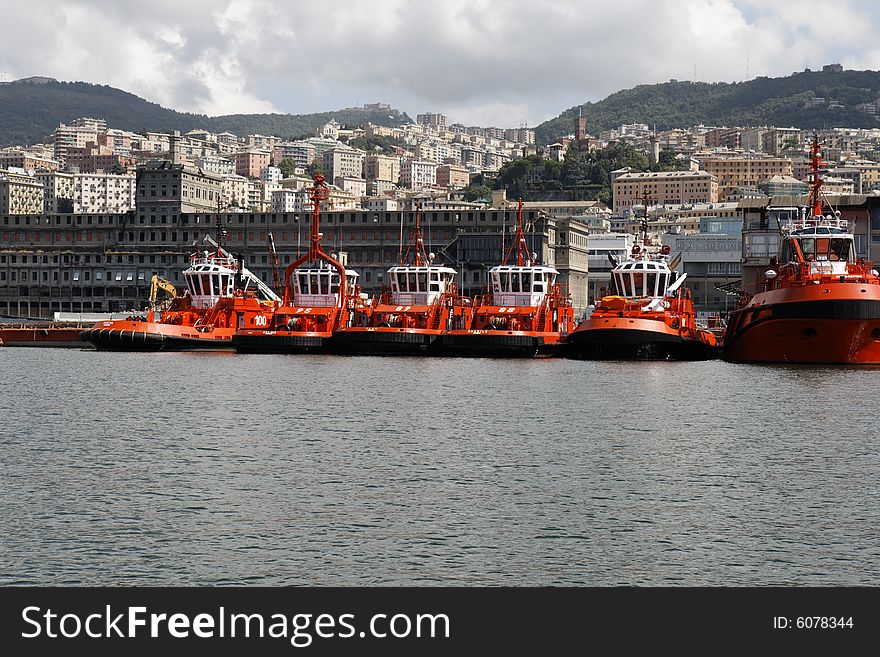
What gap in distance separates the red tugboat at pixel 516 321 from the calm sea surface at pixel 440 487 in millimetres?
31051

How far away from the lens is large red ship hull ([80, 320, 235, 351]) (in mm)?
90062

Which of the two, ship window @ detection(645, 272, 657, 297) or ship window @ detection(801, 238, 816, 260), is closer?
ship window @ detection(801, 238, 816, 260)

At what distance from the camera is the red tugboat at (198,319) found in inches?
3561

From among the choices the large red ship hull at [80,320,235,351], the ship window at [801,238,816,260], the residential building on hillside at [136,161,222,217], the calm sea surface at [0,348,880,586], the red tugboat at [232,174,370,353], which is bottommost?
the calm sea surface at [0,348,880,586]

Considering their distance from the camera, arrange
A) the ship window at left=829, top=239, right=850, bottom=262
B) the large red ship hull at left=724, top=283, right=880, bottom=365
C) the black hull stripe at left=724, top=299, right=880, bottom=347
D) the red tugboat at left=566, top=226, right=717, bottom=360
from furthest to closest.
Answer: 1. the red tugboat at left=566, top=226, right=717, bottom=360
2. the ship window at left=829, top=239, right=850, bottom=262
3. the large red ship hull at left=724, top=283, right=880, bottom=365
4. the black hull stripe at left=724, top=299, right=880, bottom=347

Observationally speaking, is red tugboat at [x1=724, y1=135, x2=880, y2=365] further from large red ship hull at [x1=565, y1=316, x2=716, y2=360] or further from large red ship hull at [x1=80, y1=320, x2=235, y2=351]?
large red ship hull at [x1=80, y1=320, x2=235, y2=351]

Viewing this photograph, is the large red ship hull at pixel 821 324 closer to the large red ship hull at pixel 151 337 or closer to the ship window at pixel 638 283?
the ship window at pixel 638 283

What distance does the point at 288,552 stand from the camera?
23719 mm

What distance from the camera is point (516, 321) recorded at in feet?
305

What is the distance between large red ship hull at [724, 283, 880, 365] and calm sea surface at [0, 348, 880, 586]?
1068 cm

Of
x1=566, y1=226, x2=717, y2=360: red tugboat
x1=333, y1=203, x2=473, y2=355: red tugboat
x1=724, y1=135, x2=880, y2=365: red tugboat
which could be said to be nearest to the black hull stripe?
x1=724, y1=135, x2=880, y2=365: red tugboat

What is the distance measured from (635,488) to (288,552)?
9949mm

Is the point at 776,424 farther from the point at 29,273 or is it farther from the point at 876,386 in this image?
the point at 29,273
